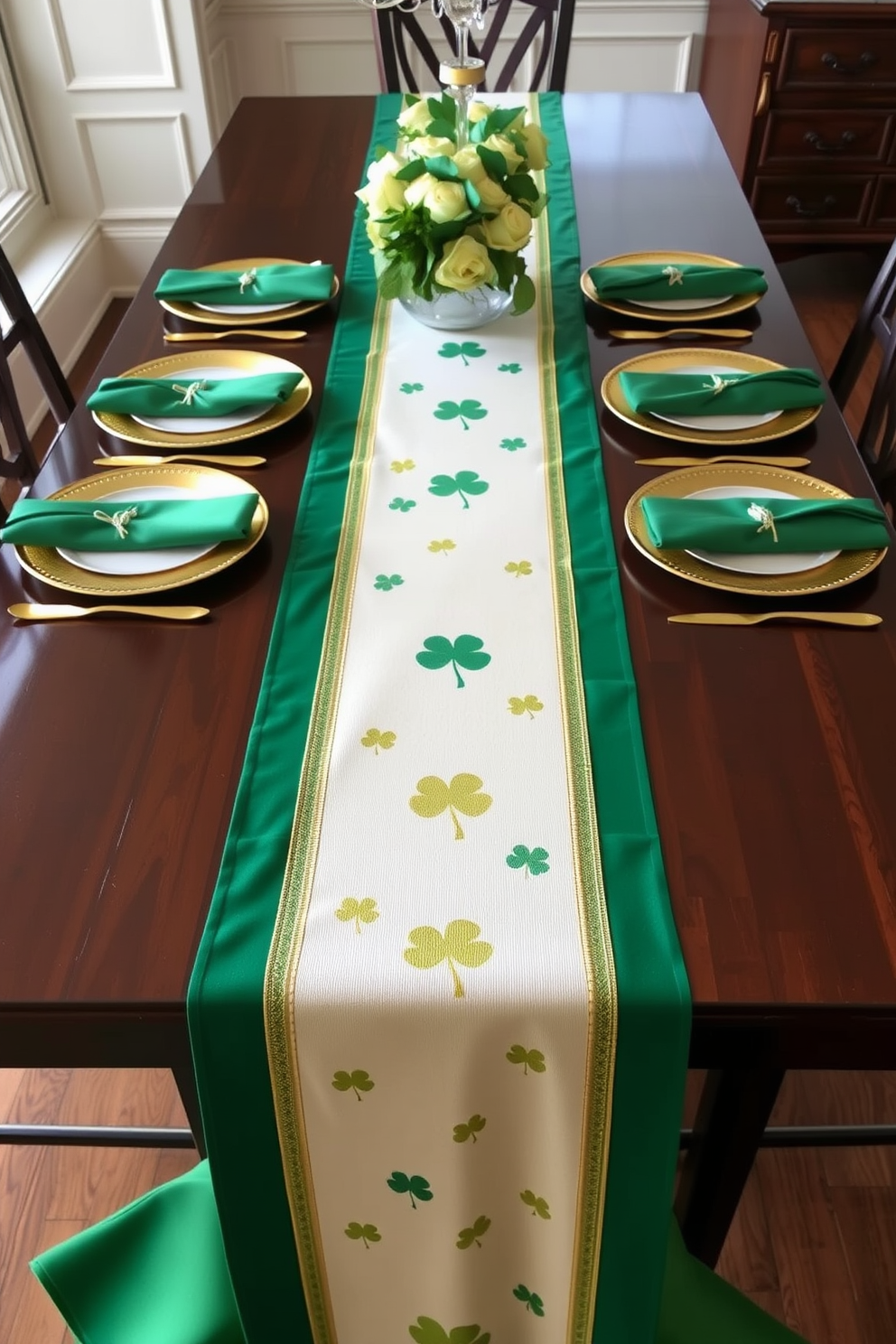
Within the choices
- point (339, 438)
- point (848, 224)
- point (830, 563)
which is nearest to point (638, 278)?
point (339, 438)

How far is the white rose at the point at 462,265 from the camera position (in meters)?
1.29

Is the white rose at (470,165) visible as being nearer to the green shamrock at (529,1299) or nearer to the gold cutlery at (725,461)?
the gold cutlery at (725,461)

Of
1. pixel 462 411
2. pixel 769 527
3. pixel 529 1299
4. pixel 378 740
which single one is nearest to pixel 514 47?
pixel 462 411

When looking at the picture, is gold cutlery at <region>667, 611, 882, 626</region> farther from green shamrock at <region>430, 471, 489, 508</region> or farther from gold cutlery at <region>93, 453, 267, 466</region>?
gold cutlery at <region>93, 453, 267, 466</region>

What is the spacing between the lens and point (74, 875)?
801 millimetres

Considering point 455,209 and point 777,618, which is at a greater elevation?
point 455,209

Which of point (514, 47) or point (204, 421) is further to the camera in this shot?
point (514, 47)

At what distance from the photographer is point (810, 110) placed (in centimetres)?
300

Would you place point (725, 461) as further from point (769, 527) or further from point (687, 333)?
point (687, 333)

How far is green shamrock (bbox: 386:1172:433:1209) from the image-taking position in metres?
0.81

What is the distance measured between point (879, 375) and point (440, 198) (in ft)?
2.20

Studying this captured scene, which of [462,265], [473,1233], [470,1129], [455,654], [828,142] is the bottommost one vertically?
[828,142]

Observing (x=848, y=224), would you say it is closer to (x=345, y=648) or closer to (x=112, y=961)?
(x=345, y=648)

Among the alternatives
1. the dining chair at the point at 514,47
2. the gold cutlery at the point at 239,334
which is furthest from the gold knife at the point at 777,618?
the dining chair at the point at 514,47
